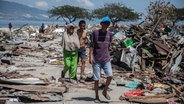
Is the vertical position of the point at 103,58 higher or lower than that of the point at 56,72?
higher

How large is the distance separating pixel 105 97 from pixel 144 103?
1041 mm

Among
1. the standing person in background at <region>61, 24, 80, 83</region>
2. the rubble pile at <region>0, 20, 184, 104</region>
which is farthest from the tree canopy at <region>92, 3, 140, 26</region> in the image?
the standing person in background at <region>61, 24, 80, 83</region>

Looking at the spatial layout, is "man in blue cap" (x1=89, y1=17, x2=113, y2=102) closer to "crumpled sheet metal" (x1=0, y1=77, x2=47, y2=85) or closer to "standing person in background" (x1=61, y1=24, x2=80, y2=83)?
"standing person in background" (x1=61, y1=24, x2=80, y2=83)

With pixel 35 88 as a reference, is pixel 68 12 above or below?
above

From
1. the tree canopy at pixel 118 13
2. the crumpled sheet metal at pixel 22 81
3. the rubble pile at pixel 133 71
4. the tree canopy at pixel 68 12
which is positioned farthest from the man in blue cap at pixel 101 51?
the tree canopy at pixel 68 12

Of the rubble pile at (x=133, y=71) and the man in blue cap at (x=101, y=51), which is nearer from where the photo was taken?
the man in blue cap at (x=101, y=51)

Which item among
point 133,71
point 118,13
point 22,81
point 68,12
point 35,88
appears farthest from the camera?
point 68,12

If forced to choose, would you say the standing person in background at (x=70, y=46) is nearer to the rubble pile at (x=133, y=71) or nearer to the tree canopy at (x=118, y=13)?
the rubble pile at (x=133, y=71)

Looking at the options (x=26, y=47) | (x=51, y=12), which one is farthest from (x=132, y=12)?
(x=26, y=47)

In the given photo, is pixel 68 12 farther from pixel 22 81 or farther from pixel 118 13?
pixel 22 81

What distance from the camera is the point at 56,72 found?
12.6 metres

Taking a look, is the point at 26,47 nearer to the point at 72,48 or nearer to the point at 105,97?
the point at 72,48

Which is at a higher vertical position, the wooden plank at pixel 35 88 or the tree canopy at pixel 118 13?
the tree canopy at pixel 118 13

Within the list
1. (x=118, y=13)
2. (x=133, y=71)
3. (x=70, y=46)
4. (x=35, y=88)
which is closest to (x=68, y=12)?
(x=118, y=13)
